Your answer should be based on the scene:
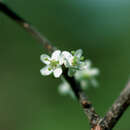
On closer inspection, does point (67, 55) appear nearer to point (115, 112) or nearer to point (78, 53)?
point (78, 53)

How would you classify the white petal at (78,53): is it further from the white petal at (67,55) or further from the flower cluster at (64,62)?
the white petal at (67,55)

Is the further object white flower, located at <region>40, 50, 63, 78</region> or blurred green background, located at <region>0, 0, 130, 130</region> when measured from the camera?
blurred green background, located at <region>0, 0, 130, 130</region>

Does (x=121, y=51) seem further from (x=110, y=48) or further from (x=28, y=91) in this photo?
(x=28, y=91)

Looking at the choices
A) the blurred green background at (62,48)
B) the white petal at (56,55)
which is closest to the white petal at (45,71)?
the white petal at (56,55)

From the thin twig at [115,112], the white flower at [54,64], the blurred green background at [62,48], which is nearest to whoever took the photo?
the thin twig at [115,112]

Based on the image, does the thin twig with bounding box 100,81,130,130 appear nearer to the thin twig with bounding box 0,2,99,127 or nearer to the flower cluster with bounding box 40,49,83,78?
the thin twig with bounding box 0,2,99,127

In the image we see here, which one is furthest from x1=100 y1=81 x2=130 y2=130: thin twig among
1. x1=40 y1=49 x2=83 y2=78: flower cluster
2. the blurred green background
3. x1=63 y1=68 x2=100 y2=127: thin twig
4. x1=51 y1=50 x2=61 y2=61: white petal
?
the blurred green background

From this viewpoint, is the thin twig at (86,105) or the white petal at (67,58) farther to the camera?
the white petal at (67,58)

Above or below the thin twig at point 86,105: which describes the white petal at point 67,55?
above

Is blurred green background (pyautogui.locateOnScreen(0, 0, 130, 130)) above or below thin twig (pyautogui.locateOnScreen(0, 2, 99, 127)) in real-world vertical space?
above

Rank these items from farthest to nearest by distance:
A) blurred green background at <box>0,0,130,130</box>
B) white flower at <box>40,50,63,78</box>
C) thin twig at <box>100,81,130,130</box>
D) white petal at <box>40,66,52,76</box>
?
blurred green background at <box>0,0,130,130</box> < white petal at <box>40,66,52,76</box> < white flower at <box>40,50,63,78</box> < thin twig at <box>100,81,130,130</box>
